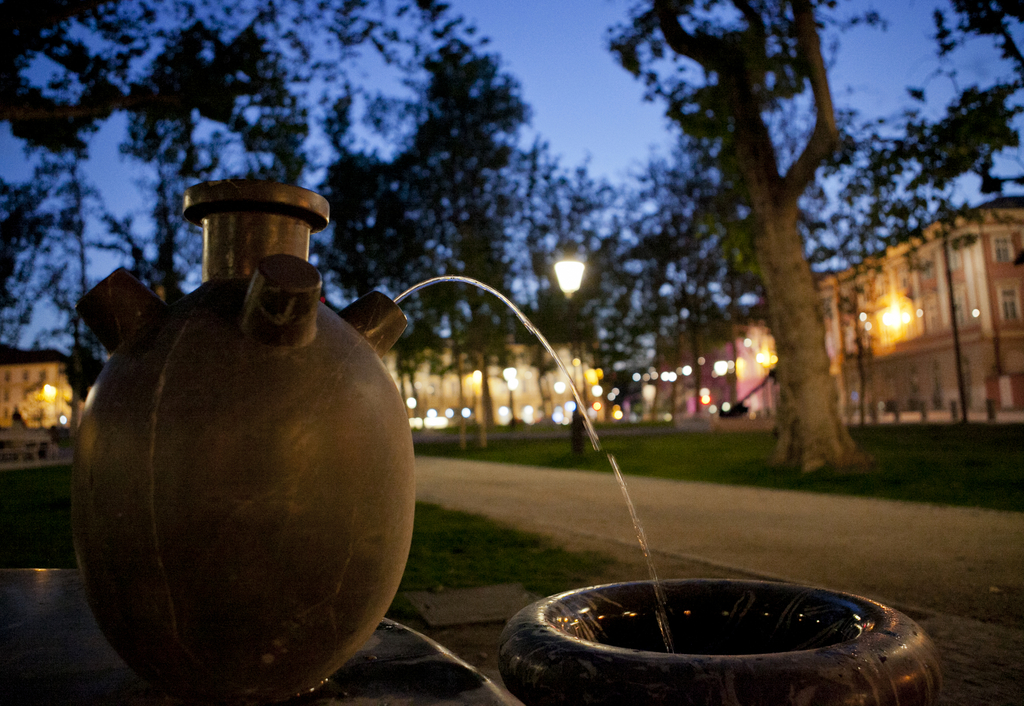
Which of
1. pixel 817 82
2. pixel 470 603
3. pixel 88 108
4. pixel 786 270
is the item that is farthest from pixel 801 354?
pixel 88 108

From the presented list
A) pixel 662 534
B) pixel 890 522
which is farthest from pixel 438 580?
pixel 890 522

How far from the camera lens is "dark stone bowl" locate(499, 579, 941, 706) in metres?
1.45

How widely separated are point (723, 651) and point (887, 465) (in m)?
13.3

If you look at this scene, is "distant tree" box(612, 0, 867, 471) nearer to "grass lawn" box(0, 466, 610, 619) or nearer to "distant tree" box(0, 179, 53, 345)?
"grass lawn" box(0, 466, 610, 619)

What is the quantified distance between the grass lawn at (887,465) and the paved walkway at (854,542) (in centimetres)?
115

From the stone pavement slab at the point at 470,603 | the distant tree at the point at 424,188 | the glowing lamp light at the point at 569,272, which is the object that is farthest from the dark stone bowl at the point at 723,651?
the distant tree at the point at 424,188

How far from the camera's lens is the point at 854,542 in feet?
23.4

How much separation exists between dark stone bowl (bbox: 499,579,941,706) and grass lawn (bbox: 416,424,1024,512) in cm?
850

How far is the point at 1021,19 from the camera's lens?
45.4 ft

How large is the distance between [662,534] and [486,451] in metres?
17.6

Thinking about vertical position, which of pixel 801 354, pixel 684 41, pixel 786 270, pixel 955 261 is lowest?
pixel 801 354

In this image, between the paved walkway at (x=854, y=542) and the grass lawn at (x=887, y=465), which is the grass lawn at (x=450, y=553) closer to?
the paved walkway at (x=854, y=542)

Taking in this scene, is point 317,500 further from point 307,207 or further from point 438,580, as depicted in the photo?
point 438,580

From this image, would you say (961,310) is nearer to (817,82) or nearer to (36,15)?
(817,82)
